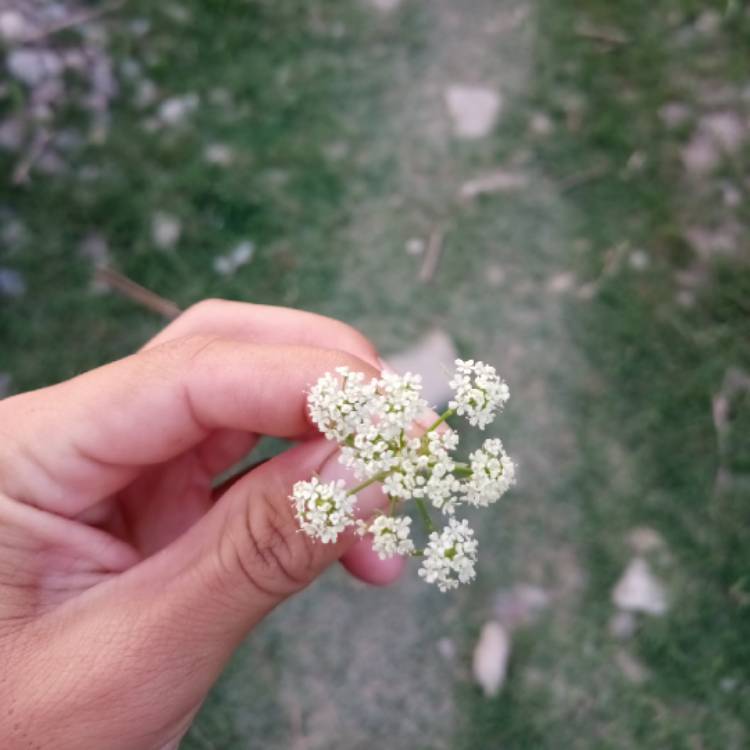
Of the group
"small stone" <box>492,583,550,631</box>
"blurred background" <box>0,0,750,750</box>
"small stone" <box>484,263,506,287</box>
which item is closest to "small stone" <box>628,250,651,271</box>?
"blurred background" <box>0,0,750,750</box>

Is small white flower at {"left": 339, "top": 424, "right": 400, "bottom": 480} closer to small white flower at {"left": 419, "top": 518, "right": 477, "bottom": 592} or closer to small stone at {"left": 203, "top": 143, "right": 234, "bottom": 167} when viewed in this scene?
small white flower at {"left": 419, "top": 518, "right": 477, "bottom": 592}

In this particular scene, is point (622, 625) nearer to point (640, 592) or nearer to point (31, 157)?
point (640, 592)

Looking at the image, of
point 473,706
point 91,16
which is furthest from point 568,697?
point 91,16

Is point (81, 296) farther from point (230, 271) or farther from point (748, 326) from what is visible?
point (748, 326)

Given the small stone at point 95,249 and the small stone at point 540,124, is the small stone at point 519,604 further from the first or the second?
the small stone at point 95,249

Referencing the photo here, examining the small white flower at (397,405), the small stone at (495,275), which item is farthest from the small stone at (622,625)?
the small white flower at (397,405)

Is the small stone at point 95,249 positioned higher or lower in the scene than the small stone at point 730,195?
higher
